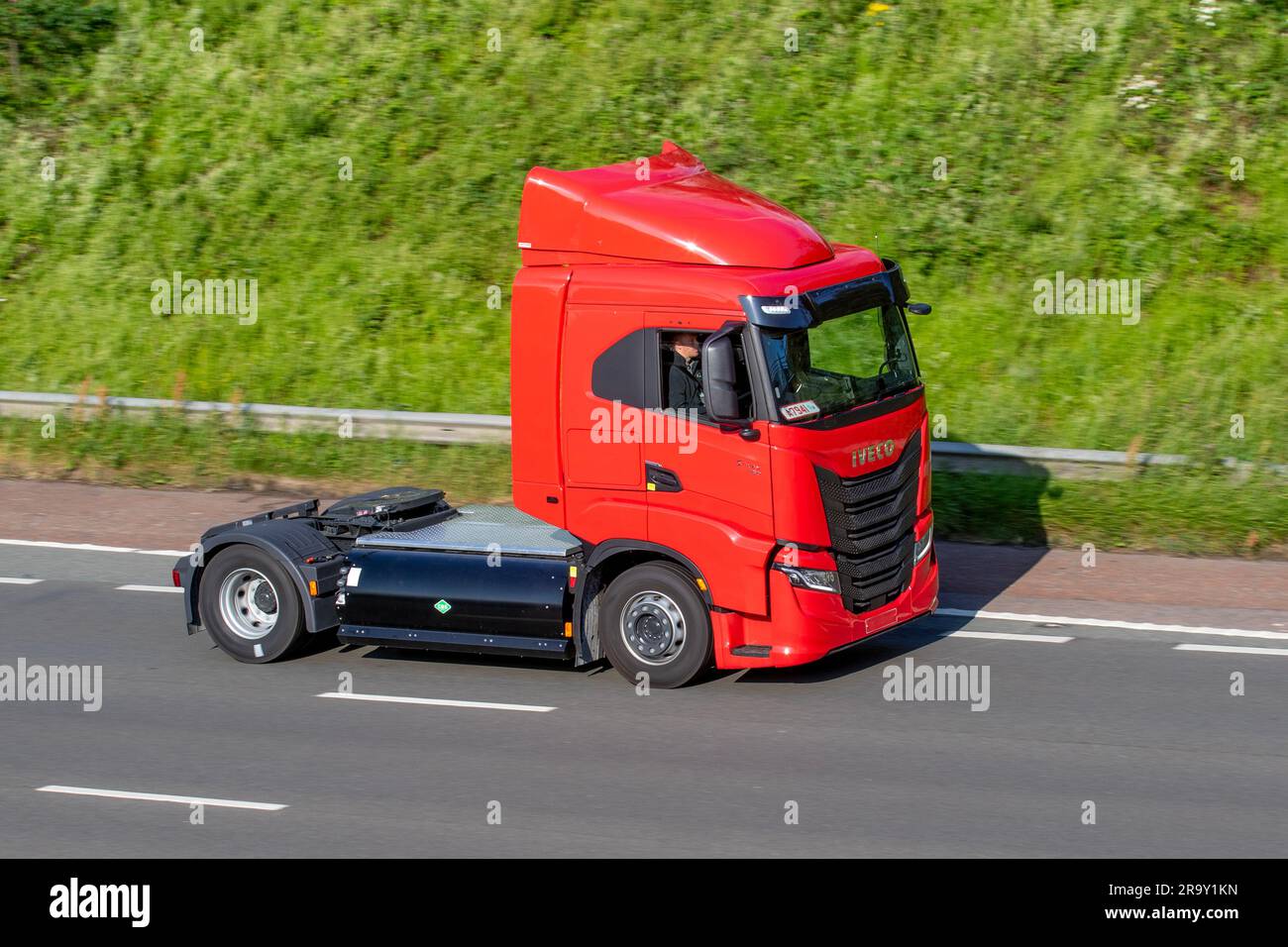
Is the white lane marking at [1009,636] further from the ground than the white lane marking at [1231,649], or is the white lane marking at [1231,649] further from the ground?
the white lane marking at [1009,636]

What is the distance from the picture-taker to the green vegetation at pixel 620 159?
671 inches

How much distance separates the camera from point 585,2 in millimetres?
22844

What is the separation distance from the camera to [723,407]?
10.3 meters

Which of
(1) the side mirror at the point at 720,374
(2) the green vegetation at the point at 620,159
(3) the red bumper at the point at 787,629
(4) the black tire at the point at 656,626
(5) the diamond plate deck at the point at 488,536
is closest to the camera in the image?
(1) the side mirror at the point at 720,374

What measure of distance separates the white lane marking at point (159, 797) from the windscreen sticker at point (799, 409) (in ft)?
13.0

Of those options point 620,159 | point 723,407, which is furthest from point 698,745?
point 620,159

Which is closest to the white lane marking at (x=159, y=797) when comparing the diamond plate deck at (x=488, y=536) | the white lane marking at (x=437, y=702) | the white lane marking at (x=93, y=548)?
the white lane marking at (x=437, y=702)

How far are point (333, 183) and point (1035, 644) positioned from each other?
508 inches

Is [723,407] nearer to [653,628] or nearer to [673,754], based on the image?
[653,628]

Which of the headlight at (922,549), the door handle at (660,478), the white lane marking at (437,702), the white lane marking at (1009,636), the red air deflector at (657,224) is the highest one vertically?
the red air deflector at (657,224)

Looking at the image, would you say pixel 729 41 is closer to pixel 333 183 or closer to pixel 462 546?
pixel 333 183

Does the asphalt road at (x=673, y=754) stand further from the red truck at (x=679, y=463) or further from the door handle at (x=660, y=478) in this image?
the door handle at (x=660, y=478)

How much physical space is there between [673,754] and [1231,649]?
464cm

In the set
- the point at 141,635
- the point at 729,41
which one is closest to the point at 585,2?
the point at 729,41
